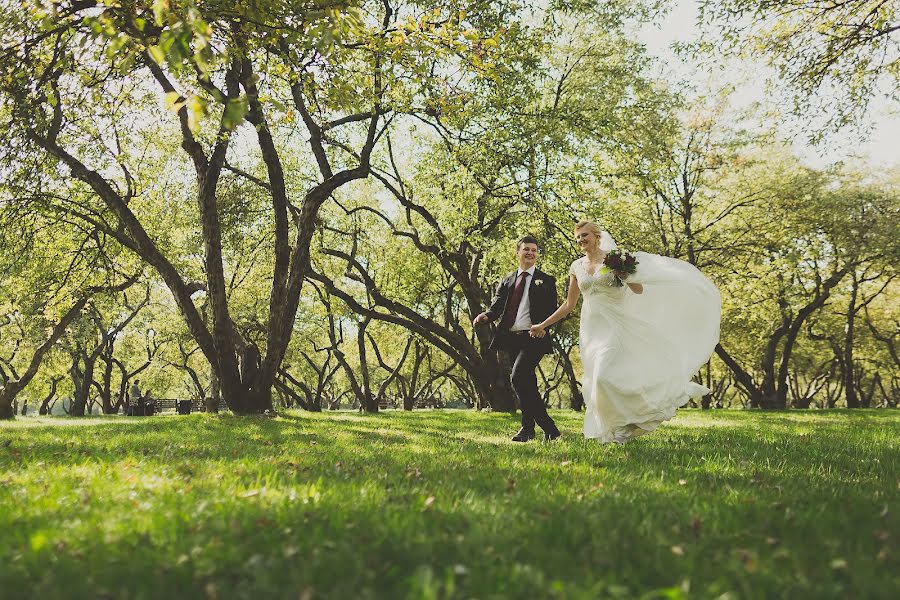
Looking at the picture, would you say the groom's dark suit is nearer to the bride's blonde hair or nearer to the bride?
the bride

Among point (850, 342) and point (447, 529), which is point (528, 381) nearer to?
point (447, 529)

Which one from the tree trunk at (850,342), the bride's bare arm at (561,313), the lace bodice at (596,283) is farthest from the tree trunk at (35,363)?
the tree trunk at (850,342)

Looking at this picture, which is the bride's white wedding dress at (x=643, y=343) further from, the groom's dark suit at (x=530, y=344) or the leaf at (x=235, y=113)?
the leaf at (x=235, y=113)

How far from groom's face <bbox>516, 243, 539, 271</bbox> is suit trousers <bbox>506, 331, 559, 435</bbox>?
962mm

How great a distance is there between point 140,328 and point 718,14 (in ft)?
131

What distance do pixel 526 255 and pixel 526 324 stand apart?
969 mm

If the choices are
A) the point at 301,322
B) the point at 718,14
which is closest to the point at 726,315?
the point at 718,14

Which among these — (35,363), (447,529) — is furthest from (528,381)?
(35,363)

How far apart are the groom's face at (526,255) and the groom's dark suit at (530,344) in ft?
0.53

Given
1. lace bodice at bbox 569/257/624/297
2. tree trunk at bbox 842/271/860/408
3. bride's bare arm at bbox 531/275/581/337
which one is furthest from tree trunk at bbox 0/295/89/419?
tree trunk at bbox 842/271/860/408

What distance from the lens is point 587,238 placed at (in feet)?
25.6

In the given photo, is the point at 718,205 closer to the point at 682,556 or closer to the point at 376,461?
the point at 376,461

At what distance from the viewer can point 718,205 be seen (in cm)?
2709

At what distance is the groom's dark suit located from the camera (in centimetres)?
820
